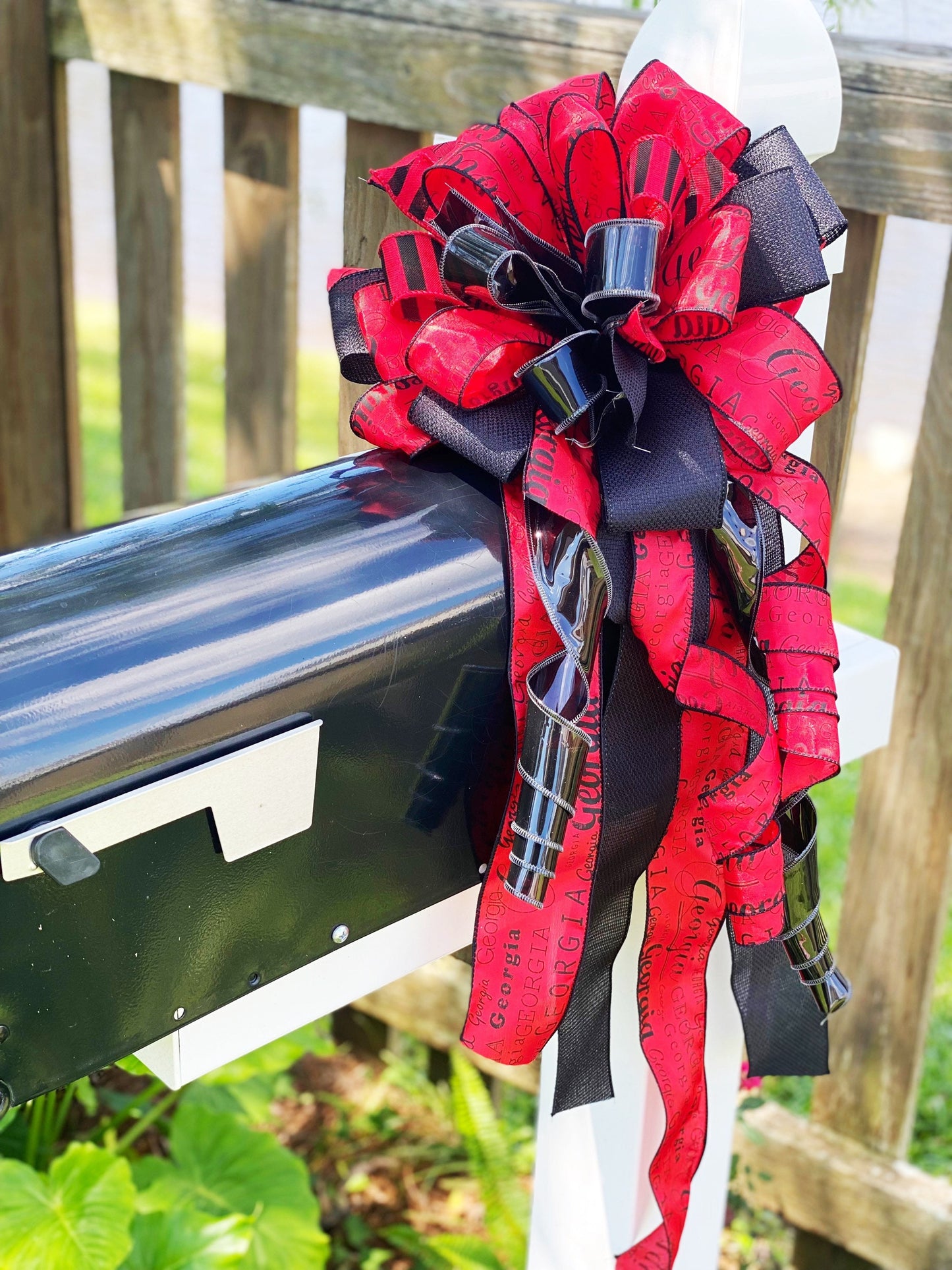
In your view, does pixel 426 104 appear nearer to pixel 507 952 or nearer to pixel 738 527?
pixel 738 527

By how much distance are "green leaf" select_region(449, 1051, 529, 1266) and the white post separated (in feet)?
2.43

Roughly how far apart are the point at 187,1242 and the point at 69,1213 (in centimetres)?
15

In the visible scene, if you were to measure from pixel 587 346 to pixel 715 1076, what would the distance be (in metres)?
0.54

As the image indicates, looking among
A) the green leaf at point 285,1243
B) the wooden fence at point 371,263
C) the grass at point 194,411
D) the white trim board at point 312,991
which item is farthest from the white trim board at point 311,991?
the grass at point 194,411

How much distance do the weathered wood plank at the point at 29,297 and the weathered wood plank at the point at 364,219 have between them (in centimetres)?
60

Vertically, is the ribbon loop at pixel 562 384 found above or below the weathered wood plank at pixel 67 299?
above

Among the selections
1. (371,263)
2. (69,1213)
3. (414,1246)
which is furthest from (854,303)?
(414,1246)

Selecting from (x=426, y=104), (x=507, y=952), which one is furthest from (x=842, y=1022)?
(x=426, y=104)

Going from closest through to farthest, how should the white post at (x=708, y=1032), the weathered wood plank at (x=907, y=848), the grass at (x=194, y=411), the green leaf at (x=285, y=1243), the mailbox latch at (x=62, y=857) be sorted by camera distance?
1. the mailbox latch at (x=62, y=857)
2. the white post at (x=708, y=1032)
3. the weathered wood plank at (x=907, y=848)
4. the green leaf at (x=285, y=1243)
5. the grass at (x=194, y=411)

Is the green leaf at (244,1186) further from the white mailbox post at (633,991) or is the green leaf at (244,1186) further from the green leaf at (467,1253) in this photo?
the white mailbox post at (633,991)

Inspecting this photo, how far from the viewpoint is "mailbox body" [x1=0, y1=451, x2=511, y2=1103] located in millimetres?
480

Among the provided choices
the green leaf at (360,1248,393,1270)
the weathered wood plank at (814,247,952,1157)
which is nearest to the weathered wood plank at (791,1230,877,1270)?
the weathered wood plank at (814,247,952,1157)

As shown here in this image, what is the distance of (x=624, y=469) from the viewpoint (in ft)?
2.02

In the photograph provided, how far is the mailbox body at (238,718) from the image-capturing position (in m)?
0.48
